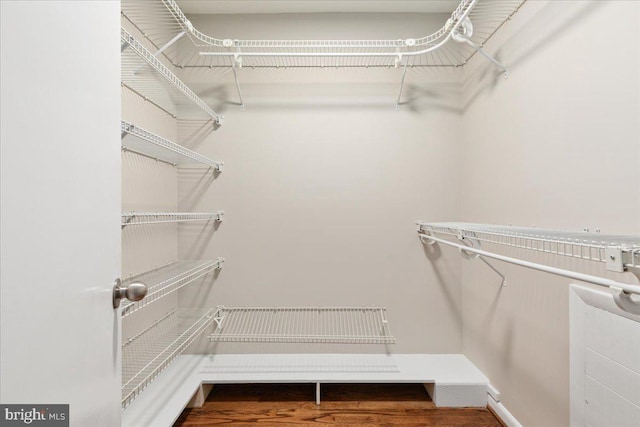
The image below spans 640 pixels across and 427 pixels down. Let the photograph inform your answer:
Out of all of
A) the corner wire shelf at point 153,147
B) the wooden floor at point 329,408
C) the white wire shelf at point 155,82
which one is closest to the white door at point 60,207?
the corner wire shelf at point 153,147

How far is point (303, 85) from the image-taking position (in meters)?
2.01

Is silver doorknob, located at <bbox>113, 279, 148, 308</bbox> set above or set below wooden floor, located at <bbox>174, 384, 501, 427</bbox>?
above

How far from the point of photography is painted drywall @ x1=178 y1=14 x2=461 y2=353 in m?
2.00

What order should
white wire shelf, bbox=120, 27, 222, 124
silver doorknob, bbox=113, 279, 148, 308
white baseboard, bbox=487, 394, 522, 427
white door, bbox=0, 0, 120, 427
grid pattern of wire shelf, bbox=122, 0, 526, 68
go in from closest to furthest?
white door, bbox=0, 0, 120, 427, silver doorknob, bbox=113, 279, 148, 308, white wire shelf, bbox=120, 27, 222, 124, white baseboard, bbox=487, 394, 522, 427, grid pattern of wire shelf, bbox=122, 0, 526, 68

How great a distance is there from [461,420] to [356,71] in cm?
202

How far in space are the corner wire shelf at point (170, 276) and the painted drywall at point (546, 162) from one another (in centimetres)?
152

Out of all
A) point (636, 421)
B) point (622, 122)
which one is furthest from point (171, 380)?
point (622, 122)

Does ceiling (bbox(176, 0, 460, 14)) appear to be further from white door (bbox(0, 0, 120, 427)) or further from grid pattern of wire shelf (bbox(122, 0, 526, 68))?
white door (bbox(0, 0, 120, 427))

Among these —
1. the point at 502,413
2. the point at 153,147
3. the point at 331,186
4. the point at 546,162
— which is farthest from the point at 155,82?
the point at 502,413

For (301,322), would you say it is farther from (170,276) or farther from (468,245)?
(468,245)

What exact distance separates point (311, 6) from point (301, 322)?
1.93m

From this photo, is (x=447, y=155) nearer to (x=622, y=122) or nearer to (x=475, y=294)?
(x=475, y=294)

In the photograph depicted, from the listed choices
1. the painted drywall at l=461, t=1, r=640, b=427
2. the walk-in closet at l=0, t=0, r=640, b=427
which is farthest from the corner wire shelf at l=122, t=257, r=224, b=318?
the painted drywall at l=461, t=1, r=640, b=427

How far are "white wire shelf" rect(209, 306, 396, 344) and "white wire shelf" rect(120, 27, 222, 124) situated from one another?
123 cm
